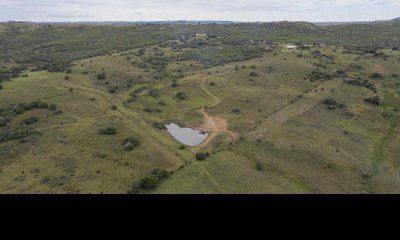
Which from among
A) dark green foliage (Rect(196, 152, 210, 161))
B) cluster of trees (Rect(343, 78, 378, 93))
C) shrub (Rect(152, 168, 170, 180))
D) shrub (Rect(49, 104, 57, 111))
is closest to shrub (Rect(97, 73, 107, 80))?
shrub (Rect(49, 104, 57, 111))

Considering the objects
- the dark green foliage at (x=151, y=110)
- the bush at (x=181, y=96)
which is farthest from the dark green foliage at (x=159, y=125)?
the bush at (x=181, y=96)

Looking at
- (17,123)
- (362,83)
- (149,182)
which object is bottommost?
(17,123)

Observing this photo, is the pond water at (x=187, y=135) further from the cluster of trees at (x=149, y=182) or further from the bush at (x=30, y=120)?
the bush at (x=30, y=120)

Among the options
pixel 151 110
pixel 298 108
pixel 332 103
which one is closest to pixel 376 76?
pixel 332 103

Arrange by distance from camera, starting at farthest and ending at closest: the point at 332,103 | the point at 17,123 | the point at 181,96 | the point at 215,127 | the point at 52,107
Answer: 1. the point at 181,96
2. the point at 332,103
3. the point at 52,107
4. the point at 215,127
5. the point at 17,123

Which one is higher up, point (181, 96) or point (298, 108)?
point (298, 108)

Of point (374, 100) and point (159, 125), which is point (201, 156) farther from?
point (374, 100)

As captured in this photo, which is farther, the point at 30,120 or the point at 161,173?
the point at 30,120
